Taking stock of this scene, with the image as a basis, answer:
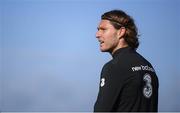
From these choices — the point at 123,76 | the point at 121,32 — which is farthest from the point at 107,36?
the point at 123,76

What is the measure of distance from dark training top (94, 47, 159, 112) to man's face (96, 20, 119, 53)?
237 millimetres

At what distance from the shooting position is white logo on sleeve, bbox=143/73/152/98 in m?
3.04

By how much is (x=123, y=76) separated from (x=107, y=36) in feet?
1.68

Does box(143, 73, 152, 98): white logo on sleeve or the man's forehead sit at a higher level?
the man's forehead

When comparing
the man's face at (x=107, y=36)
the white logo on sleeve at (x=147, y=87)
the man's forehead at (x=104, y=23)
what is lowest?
the white logo on sleeve at (x=147, y=87)

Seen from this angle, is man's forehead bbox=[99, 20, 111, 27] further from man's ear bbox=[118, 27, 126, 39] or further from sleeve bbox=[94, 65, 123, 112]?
sleeve bbox=[94, 65, 123, 112]

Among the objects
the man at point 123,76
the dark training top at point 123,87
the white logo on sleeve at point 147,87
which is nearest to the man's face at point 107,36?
the man at point 123,76

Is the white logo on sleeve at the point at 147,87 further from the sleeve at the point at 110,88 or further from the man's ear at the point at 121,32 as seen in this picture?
the man's ear at the point at 121,32

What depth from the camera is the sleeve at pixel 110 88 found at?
9.54 ft

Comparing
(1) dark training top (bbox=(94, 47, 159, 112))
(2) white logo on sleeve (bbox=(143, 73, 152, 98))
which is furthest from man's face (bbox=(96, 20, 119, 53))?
(2) white logo on sleeve (bbox=(143, 73, 152, 98))

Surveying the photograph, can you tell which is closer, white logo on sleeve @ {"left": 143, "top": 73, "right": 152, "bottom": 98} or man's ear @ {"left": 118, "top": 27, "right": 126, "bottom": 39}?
white logo on sleeve @ {"left": 143, "top": 73, "right": 152, "bottom": 98}

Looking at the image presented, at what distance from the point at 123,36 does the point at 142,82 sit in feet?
1.64

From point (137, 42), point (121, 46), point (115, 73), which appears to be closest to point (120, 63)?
point (115, 73)

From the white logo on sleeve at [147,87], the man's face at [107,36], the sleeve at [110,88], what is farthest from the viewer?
the man's face at [107,36]
